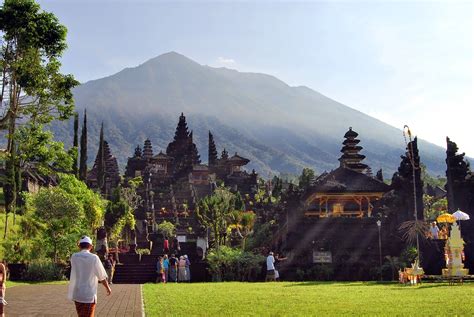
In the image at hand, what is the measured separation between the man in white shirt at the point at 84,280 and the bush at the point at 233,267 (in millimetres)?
18613

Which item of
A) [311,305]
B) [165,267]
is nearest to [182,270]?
[165,267]

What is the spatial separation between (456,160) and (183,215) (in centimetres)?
3629

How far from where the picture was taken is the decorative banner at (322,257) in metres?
27.6

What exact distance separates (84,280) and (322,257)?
21.4m

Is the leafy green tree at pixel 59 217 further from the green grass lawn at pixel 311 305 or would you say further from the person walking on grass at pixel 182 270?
the green grass lawn at pixel 311 305

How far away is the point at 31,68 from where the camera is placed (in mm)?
19156

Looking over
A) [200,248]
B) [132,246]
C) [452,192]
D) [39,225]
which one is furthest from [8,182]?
[452,192]

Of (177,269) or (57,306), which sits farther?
(177,269)

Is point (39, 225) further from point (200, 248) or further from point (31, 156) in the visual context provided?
point (31, 156)

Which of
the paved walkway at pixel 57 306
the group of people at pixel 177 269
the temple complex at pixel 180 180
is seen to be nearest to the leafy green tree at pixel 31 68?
the paved walkway at pixel 57 306

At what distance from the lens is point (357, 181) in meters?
37.4

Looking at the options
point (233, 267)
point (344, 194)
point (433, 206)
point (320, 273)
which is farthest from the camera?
point (433, 206)

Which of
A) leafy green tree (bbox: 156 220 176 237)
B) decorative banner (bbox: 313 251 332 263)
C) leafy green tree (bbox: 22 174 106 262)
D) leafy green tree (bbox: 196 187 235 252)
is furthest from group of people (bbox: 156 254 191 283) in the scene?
leafy green tree (bbox: 156 220 176 237)

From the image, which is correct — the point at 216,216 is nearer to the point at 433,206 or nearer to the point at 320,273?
the point at 320,273
